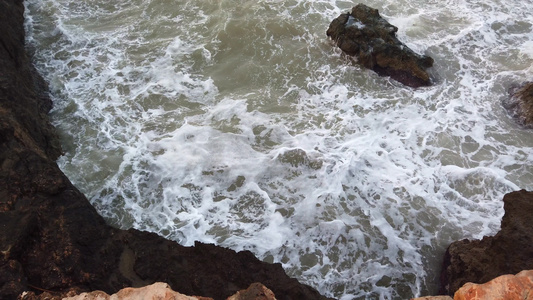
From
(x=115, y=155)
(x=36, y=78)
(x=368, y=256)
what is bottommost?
(x=368, y=256)

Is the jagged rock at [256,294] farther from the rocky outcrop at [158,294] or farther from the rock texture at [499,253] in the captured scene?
the rock texture at [499,253]

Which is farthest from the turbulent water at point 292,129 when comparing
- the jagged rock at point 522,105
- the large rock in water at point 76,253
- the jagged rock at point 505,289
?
the jagged rock at point 505,289

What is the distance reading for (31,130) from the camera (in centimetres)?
693

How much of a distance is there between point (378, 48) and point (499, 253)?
19.1 ft

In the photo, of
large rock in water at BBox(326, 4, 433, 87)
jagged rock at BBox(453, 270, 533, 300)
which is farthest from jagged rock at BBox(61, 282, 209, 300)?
large rock in water at BBox(326, 4, 433, 87)

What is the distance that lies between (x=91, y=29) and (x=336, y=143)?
7.88 metres

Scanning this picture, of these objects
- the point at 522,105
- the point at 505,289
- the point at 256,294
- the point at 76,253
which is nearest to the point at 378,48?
the point at 522,105

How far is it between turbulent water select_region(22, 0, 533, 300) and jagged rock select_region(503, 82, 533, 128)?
0.26 m

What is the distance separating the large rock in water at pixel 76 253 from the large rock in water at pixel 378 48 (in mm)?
6251

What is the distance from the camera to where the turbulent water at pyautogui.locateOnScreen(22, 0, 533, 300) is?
266 inches

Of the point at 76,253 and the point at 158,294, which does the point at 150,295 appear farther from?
the point at 76,253

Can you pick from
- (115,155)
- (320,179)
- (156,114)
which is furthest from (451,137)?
(115,155)

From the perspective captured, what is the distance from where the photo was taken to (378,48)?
382 inches

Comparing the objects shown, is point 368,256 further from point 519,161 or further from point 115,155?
point 115,155
